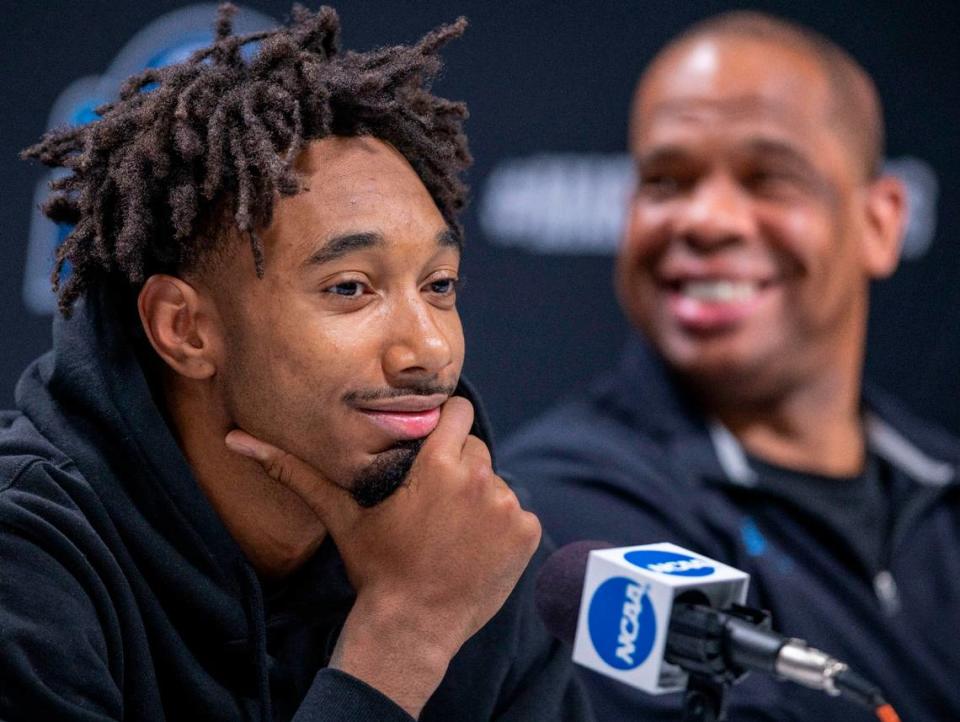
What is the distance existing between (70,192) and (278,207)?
0.23 metres

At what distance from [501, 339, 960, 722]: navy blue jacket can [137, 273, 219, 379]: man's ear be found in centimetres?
77

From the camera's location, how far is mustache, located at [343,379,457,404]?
1.12m

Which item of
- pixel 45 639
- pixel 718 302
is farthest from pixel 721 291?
pixel 45 639

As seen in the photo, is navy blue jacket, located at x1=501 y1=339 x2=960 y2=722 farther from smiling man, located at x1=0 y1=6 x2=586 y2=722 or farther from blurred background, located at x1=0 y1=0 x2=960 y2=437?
smiling man, located at x1=0 y1=6 x2=586 y2=722

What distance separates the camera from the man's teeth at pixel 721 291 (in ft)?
7.11

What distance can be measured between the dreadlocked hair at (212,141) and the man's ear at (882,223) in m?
1.28

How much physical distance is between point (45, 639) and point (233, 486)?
245 mm

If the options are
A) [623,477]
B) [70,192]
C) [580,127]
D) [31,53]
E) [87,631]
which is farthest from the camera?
[580,127]

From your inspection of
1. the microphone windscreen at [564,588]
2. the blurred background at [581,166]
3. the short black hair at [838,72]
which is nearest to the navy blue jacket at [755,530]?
the blurred background at [581,166]

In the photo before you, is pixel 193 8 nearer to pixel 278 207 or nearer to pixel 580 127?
pixel 580 127

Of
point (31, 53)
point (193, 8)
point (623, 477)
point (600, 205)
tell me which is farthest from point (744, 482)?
point (31, 53)

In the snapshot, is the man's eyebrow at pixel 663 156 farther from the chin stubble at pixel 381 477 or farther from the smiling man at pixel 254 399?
the chin stubble at pixel 381 477

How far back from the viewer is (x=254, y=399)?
3.78 ft

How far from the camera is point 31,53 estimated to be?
211 centimetres
